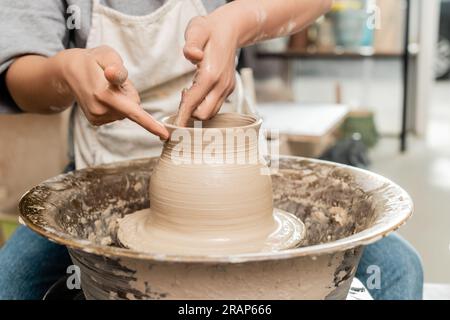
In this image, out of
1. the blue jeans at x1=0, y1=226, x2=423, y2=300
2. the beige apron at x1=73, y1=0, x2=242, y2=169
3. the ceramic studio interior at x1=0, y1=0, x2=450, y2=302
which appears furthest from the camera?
the beige apron at x1=73, y1=0, x2=242, y2=169

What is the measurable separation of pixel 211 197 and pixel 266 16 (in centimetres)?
43

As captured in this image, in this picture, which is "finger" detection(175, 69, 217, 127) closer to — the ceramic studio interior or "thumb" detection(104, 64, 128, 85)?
the ceramic studio interior

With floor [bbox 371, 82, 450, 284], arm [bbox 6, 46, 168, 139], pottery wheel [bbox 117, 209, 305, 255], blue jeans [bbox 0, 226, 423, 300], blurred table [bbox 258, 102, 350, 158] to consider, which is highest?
arm [bbox 6, 46, 168, 139]

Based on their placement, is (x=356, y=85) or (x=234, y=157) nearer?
(x=234, y=157)

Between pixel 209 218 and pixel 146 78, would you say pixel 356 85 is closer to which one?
pixel 146 78

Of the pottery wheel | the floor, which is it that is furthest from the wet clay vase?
the floor

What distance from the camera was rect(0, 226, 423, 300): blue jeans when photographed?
1.08 meters

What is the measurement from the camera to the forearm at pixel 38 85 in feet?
3.27

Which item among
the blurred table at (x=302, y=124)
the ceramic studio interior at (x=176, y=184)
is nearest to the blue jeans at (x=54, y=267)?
the ceramic studio interior at (x=176, y=184)

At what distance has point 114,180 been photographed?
3.45ft

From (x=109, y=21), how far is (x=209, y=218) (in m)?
0.53

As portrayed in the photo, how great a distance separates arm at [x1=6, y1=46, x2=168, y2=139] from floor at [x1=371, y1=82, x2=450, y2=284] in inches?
39.6

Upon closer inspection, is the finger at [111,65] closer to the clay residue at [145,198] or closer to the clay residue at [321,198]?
the clay residue at [145,198]

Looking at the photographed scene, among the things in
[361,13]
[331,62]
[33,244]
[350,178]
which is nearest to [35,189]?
[33,244]
